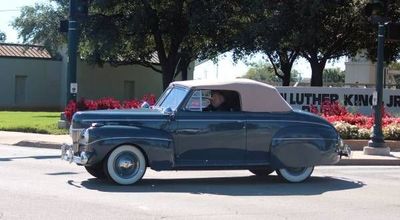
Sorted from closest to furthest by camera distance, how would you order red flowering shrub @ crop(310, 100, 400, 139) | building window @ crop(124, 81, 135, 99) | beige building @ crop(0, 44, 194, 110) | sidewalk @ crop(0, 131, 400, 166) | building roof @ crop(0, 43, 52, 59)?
sidewalk @ crop(0, 131, 400, 166) → red flowering shrub @ crop(310, 100, 400, 139) → beige building @ crop(0, 44, 194, 110) → building roof @ crop(0, 43, 52, 59) → building window @ crop(124, 81, 135, 99)

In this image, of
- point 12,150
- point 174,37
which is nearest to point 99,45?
point 174,37

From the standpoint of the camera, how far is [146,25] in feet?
108

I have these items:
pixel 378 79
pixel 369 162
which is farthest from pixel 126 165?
pixel 378 79

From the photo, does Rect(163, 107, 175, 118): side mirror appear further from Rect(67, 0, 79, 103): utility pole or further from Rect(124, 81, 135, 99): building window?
Rect(124, 81, 135, 99): building window

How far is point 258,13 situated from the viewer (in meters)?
31.2

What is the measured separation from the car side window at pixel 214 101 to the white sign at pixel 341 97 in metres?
14.5

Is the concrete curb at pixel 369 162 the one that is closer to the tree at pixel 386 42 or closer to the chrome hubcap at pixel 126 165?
the chrome hubcap at pixel 126 165

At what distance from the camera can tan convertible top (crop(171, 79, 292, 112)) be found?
11.5 m

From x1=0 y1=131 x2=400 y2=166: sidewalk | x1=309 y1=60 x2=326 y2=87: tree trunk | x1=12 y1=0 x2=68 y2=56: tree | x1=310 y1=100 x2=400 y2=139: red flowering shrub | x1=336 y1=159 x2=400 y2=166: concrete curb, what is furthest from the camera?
x1=309 y1=60 x2=326 y2=87: tree trunk

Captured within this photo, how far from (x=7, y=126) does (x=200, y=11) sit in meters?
11.7

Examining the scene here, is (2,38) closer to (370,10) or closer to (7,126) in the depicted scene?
(7,126)

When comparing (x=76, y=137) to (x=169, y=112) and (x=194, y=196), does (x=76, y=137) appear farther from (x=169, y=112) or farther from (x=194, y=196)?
(x=194, y=196)

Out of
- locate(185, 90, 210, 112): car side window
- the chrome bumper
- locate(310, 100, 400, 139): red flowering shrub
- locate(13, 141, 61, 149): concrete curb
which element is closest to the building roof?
locate(13, 141, 61, 149): concrete curb

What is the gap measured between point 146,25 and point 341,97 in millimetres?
11290
